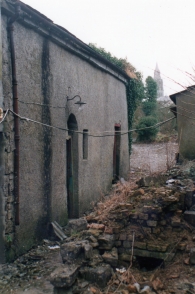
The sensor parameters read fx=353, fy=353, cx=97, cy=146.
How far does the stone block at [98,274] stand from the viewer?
5.27m

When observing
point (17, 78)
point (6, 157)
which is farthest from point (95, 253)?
point (17, 78)

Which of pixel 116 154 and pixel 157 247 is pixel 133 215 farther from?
pixel 116 154

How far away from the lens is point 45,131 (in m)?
8.36

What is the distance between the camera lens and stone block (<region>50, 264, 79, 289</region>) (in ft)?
16.7

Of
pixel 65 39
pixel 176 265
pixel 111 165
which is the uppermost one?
pixel 65 39

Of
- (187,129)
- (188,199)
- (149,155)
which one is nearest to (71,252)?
(188,199)

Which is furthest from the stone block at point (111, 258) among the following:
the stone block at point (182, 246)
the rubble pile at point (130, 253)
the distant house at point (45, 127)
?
the distant house at point (45, 127)

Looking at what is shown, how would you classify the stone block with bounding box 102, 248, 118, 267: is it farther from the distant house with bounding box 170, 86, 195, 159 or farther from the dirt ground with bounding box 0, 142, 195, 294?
the distant house with bounding box 170, 86, 195, 159

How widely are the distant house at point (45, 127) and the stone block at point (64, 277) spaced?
192cm

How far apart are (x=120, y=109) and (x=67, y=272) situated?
9820mm

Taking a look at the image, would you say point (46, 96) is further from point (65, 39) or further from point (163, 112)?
point (163, 112)

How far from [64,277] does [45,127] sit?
409 centimetres

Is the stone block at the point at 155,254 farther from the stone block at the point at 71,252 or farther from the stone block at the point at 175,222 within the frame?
the stone block at the point at 71,252

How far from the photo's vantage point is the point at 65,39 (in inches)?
358
